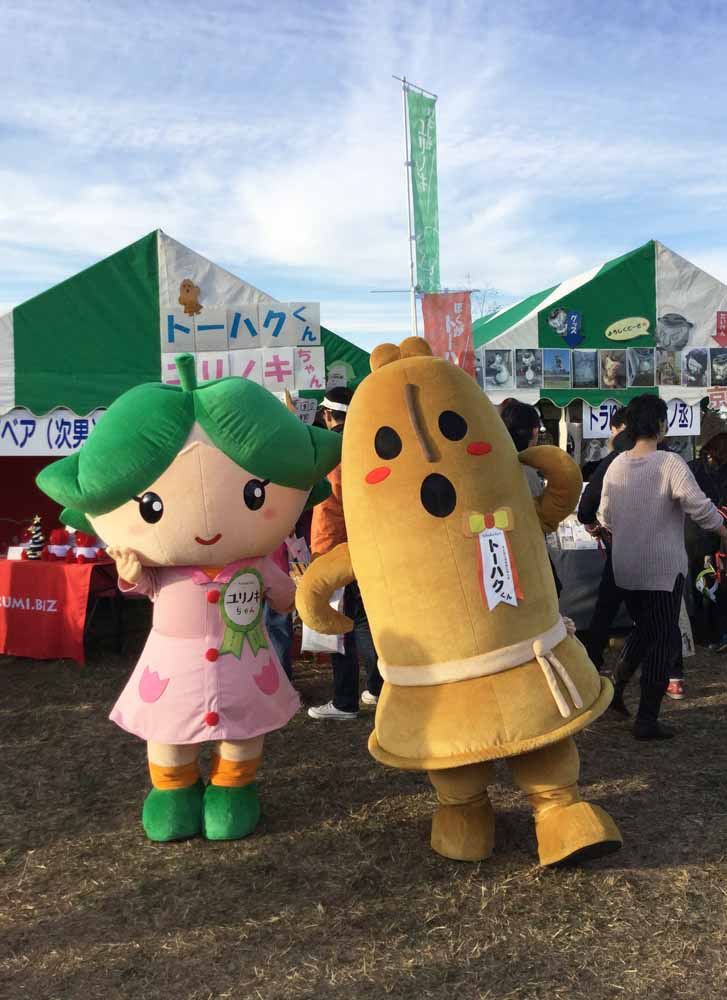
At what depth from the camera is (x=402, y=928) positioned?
246cm

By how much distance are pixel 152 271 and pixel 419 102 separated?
5550mm

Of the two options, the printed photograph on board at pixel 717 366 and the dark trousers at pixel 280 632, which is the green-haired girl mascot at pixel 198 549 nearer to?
the dark trousers at pixel 280 632

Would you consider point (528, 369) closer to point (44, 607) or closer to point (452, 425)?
point (44, 607)

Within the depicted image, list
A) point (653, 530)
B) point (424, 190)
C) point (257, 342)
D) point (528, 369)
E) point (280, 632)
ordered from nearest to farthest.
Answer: point (653, 530)
point (280, 632)
point (257, 342)
point (528, 369)
point (424, 190)

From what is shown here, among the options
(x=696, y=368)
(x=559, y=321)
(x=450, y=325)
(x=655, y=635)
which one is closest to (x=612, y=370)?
(x=559, y=321)

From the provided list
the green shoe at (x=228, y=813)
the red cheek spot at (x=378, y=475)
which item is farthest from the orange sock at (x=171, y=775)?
the red cheek spot at (x=378, y=475)

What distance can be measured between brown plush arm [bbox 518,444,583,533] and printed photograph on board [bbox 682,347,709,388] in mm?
5935

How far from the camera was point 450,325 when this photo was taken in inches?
299

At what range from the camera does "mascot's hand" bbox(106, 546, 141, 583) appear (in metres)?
2.93

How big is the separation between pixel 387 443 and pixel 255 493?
1.94 ft

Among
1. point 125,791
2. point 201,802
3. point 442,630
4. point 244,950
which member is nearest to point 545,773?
point 442,630

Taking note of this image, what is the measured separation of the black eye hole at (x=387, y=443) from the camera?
2648 mm

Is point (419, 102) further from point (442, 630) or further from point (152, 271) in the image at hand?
point (442, 630)

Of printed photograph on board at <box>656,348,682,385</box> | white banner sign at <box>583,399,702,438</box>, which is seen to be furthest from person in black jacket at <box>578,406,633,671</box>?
printed photograph on board at <box>656,348,682,385</box>
